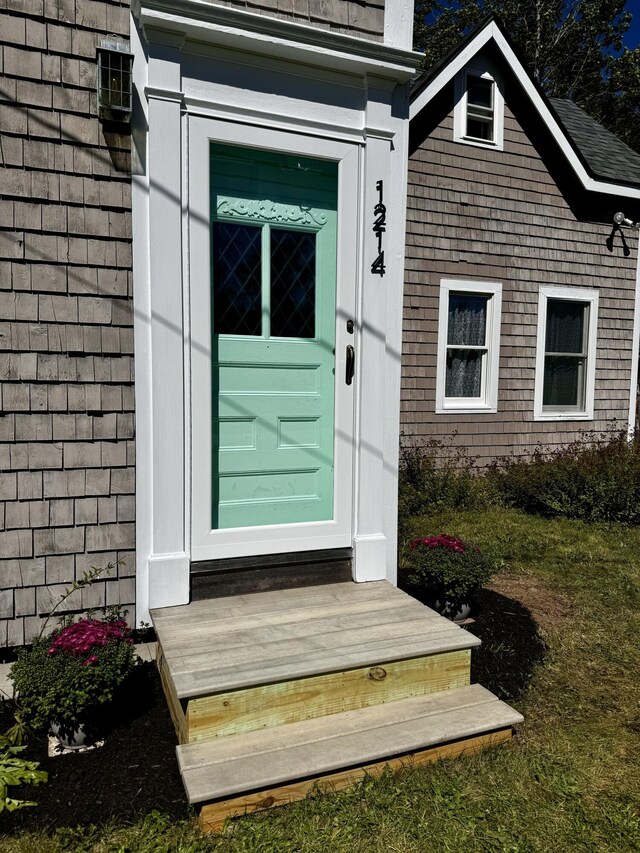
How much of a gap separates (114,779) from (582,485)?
538cm

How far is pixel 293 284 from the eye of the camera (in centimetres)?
329

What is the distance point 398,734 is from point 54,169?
2835 mm

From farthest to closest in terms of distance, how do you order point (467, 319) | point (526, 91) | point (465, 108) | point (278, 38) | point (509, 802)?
point (467, 319)
point (526, 91)
point (465, 108)
point (278, 38)
point (509, 802)

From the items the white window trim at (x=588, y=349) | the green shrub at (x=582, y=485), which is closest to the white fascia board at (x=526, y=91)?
the white window trim at (x=588, y=349)

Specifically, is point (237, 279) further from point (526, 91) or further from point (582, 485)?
point (526, 91)

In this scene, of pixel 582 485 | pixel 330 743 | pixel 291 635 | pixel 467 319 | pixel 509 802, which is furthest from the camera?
pixel 467 319

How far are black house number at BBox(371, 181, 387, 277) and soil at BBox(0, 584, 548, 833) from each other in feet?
6.93

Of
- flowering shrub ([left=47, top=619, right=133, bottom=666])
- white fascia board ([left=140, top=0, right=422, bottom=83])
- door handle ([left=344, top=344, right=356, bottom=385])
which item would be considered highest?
white fascia board ([left=140, top=0, right=422, bottom=83])

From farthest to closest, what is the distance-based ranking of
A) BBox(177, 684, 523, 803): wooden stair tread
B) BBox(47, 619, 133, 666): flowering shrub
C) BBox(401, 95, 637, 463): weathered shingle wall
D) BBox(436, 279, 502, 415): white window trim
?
BBox(436, 279, 502, 415): white window trim
BBox(401, 95, 637, 463): weathered shingle wall
BBox(47, 619, 133, 666): flowering shrub
BBox(177, 684, 523, 803): wooden stair tread

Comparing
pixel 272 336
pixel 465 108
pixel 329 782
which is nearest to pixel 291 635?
pixel 329 782

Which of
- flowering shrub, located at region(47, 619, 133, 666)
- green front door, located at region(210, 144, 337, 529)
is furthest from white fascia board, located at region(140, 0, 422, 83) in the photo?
flowering shrub, located at region(47, 619, 133, 666)

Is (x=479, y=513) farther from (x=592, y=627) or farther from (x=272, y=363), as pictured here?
(x=272, y=363)

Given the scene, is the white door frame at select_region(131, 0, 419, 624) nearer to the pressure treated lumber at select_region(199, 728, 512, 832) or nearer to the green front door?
the green front door

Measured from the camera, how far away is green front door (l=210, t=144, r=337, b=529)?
3.14 m
